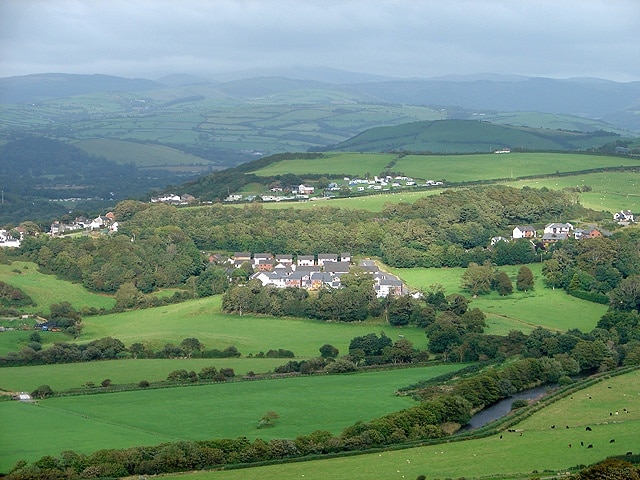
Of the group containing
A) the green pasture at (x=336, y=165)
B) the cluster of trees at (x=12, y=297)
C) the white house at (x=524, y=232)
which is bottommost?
the cluster of trees at (x=12, y=297)

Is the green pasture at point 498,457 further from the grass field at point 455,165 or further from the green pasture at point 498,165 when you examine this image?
the grass field at point 455,165

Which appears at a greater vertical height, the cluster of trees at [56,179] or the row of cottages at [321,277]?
the row of cottages at [321,277]

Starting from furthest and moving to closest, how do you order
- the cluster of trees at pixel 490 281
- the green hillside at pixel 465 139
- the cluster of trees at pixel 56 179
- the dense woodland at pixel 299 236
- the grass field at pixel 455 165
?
the green hillside at pixel 465 139, the cluster of trees at pixel 56 179, the grass field at pixel 455 165, the dense woodland at pixel 299 236, the cluster of trees at pixel 490 281

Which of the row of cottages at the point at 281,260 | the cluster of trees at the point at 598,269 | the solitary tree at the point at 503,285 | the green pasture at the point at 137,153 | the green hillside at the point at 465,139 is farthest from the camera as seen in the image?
the green pasture at the point at 137,153

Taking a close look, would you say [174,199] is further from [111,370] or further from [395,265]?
[111,370]

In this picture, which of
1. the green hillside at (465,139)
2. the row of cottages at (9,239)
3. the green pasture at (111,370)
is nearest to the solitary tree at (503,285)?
the green pasture at (111,370)

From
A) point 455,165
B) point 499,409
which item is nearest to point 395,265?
point 499,409

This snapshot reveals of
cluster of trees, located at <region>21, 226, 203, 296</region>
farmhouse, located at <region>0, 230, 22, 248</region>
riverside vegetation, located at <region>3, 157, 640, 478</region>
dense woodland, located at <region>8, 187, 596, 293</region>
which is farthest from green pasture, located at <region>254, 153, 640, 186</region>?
cluster of trees, located at <region>21, 226, 203, 296</region>
